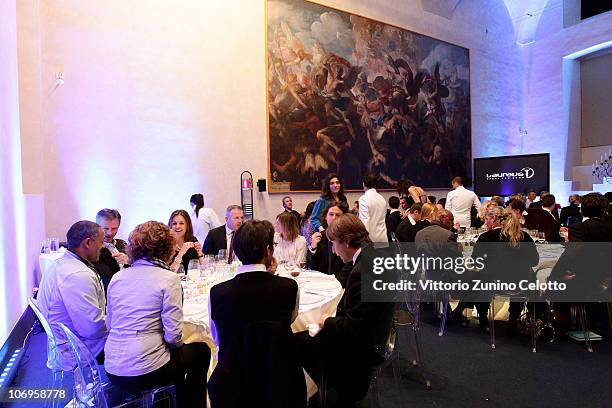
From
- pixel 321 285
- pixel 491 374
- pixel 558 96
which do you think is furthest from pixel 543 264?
pixel 558 96

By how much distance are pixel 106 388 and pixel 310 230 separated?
3.59 m

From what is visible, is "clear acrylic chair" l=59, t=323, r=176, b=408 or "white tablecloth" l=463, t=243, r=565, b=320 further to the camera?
"white tablecloth" l=463, t=243, r=565, b=320

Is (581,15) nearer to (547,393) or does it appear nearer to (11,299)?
(547,393)

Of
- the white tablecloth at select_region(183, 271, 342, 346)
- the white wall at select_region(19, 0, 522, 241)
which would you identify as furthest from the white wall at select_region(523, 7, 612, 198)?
the white tablecloth at select_region(183, 271, 342, 346)

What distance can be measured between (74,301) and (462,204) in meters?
7.00

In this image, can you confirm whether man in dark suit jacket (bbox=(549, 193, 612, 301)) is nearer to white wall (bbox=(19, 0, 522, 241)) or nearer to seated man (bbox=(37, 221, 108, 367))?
seated man (bbox=(37, 221, 108, 367))

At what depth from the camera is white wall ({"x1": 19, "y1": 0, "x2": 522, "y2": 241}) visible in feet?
21.5

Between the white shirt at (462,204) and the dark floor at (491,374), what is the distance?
3524 millimetres

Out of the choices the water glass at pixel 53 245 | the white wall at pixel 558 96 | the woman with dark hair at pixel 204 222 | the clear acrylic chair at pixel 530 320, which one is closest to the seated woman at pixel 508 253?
the clear acrylic chair at pixel 530 320

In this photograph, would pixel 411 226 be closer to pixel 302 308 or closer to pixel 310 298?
pixel 310 298

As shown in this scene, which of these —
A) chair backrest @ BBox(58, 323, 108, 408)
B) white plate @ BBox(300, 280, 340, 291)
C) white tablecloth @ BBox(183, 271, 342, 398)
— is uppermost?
white plate @ BBox(300, 280, 340, 291)

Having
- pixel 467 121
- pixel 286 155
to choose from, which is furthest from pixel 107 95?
pixel 467 121

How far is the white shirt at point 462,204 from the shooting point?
25.4 ft

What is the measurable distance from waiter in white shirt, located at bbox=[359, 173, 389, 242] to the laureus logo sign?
27.6 ft
